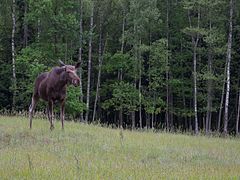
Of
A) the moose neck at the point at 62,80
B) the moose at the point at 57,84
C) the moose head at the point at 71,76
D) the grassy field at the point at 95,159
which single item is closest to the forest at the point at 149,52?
the moose at the point at 57,84

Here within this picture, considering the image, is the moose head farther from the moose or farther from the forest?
the forest

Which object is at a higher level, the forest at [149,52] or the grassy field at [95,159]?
the forest at [149,52]

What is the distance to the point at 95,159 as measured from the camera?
903 centimetres

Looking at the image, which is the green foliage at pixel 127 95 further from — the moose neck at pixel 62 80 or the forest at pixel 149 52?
the moose neck at pixel 62 80

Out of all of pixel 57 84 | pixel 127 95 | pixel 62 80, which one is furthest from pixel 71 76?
pixel 127 95

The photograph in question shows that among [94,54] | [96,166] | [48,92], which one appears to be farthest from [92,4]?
[96,166]

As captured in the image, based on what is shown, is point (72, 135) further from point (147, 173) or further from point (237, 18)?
point (237, 18)

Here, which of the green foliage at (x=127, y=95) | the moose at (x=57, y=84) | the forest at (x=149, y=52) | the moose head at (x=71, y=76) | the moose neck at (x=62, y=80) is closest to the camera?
the moose head at (x=71, y=76)

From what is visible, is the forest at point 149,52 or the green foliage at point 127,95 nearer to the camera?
the forest at point 149,52

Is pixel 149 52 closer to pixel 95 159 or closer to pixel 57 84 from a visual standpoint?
pixel 57 84

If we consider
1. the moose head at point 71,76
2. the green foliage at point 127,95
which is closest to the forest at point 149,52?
the green foliage at point 127,95

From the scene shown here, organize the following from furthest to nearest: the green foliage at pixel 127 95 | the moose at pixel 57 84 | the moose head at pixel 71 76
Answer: the green foliage at pixel 127 95 → the moose at pixel 57 84 → the moose head at pixel 71 76

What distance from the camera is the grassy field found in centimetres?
722

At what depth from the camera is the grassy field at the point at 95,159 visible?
722 cm
